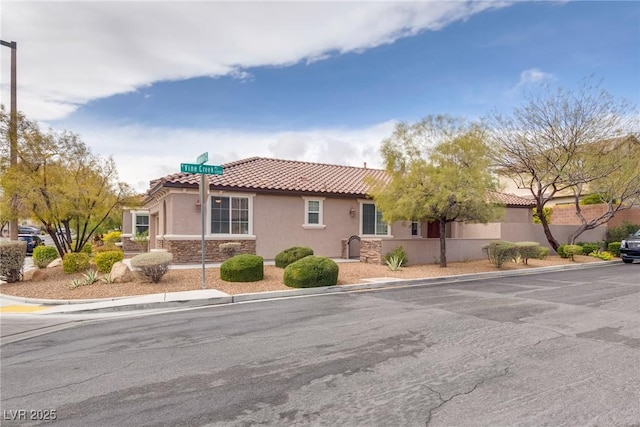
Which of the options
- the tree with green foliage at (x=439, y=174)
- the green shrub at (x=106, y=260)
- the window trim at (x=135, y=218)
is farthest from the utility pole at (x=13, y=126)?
the tree with green foliage at (x=439, y=174)

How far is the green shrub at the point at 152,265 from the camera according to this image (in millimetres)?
11688

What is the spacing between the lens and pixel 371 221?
68.3 feet

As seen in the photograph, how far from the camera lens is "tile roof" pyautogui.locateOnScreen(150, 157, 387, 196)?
56.3ft

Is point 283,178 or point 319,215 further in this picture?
point 283,178

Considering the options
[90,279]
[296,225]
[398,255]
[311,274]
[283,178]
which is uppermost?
[283,178]

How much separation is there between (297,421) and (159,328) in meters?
4.64

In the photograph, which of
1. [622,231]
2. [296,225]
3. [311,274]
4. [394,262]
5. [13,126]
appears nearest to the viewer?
[311,274]

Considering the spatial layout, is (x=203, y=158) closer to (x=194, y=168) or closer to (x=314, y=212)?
(x=194, y=168)

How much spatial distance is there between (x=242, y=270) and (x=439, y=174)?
7.79m

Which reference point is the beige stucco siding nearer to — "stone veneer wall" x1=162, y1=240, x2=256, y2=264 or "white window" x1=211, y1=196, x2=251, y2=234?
"white window" x1=211, y1=196, x2=251, y2=234

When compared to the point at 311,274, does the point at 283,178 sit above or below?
above

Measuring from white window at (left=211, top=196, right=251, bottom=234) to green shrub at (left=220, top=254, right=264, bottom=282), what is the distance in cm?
511

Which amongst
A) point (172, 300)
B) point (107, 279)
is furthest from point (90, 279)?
point (172, 300)

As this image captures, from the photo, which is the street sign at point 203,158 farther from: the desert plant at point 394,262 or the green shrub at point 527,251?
the green shrub at point 527,251
